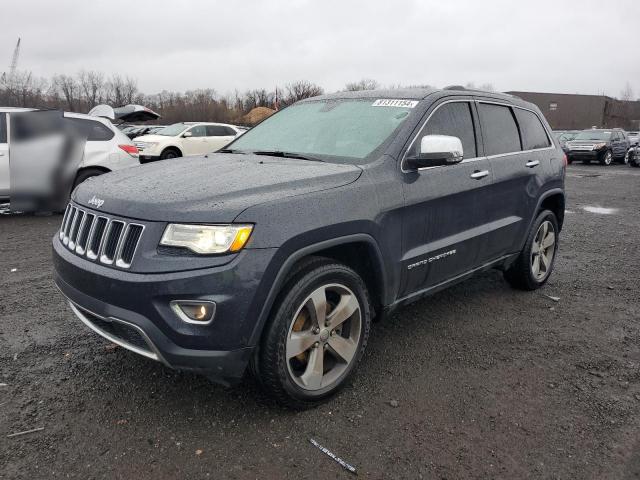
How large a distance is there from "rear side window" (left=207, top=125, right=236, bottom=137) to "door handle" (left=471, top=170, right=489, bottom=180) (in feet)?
48.4

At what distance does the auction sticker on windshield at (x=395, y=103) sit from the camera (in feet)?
11.3

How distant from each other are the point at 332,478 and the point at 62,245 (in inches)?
76.0

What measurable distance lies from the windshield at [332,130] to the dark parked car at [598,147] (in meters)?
23.0

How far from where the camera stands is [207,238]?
7.57ft

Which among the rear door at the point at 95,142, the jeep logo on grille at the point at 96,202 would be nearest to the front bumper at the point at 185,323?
the jeep logo on grille at the point at 96,202

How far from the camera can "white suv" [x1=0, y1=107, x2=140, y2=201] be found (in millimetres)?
7547

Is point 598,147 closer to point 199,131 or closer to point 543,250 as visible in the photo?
point 199,131

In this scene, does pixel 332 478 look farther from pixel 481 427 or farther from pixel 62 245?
pixel 62 245

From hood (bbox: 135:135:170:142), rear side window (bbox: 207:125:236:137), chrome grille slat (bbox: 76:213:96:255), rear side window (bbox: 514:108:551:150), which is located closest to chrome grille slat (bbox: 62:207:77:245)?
chrome grille slat (bbox: 76:213:96:255)

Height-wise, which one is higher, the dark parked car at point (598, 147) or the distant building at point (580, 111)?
the distant building at point (580, 111)

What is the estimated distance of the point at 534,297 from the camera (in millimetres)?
A: 4691

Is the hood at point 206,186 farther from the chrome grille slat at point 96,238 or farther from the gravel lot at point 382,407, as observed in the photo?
the gravel lot at point 382,407

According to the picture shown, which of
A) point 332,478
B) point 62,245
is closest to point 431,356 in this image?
point 332,478

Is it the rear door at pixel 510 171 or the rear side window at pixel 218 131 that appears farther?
the rear side window at pixel 218 131
